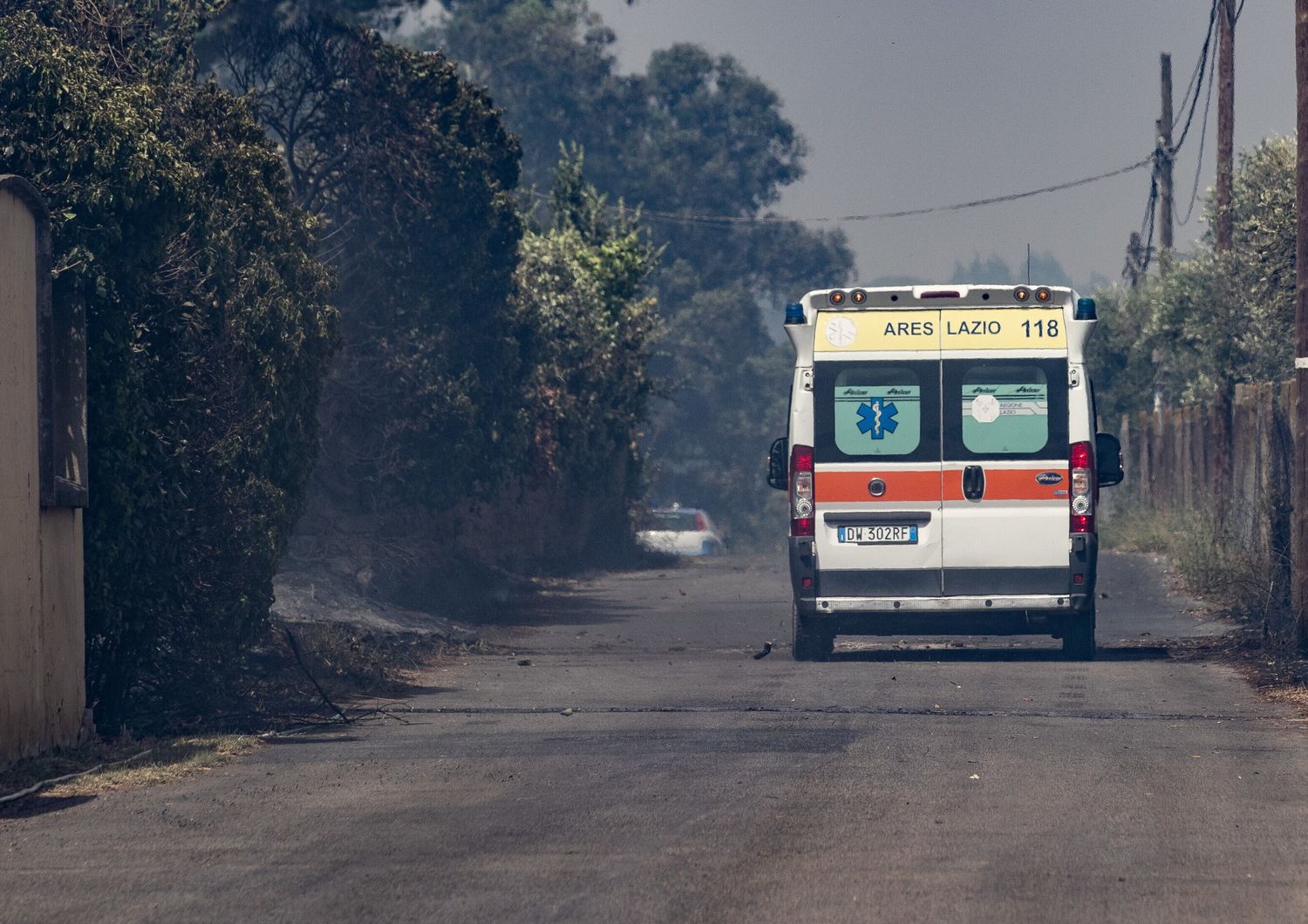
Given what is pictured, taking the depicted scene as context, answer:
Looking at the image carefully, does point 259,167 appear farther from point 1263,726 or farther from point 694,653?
point 1263,726

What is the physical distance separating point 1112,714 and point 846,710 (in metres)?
1.73

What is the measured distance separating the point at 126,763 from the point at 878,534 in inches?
280

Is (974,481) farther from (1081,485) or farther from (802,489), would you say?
(802,489)

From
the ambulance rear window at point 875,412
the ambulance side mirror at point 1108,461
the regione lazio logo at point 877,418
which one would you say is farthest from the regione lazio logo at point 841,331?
the ambulance side mirror at point 1108,461

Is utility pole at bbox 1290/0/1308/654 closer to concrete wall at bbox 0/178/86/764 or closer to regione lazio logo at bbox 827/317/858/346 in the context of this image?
regione lazio logo at bbox 827/317/858/346

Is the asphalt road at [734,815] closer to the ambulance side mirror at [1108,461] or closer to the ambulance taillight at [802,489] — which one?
the ambulance taillight at [802,489]

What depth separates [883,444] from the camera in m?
15.1

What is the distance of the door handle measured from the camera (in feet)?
49.2

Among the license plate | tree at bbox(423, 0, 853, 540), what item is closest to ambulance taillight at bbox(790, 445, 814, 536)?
the license plate

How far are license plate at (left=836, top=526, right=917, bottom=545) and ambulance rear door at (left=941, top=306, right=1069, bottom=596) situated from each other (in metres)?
0.32

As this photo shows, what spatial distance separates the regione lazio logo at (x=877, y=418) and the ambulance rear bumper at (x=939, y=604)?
4.61ft

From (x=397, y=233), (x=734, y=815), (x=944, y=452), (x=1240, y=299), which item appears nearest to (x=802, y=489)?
(x=944, y=452)

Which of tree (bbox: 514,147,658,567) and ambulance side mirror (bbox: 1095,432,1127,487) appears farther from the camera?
A: tree (bbox: 514,147,658,567)

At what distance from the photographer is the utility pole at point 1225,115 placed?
27797 millimetres
